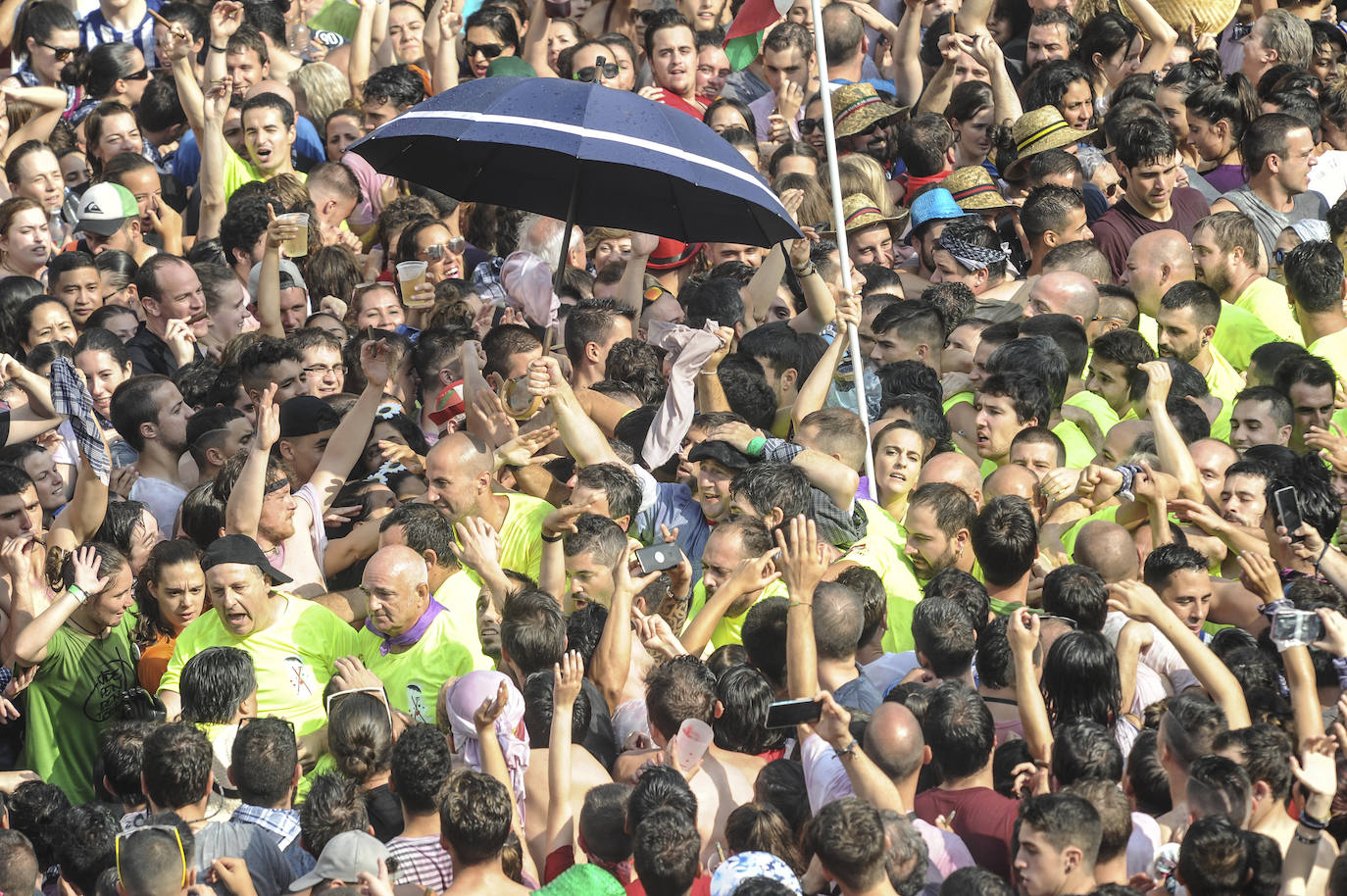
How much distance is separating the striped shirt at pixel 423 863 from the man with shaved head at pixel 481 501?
2.07m

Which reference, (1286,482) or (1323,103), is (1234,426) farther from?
(1323,103)

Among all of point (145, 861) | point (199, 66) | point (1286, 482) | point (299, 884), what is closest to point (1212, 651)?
point (1286, 482)

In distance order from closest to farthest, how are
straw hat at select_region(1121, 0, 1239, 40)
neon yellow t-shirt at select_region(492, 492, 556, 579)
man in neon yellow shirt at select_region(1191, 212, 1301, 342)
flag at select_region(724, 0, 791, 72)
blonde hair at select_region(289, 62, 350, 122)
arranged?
neon yellow t-shirt at select_region(492, 492, 556, 579) < man in neon yellow shirt at select_region(1191, 212, 1301, 342) < flag at select_region(724, 0, 791, 72) < straw hat at select_region(1121, 0, 1239, 40) < blonde hair at select_region(289, 62, 350, 122)

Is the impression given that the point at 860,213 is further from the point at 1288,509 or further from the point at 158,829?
the point at 158,829

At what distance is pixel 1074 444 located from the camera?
8.84 m

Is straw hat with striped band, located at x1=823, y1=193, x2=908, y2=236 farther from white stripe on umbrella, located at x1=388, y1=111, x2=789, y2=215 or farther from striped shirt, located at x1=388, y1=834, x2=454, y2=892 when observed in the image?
striped shirt, located at x1=388, y1=834, x2=454, y2=892

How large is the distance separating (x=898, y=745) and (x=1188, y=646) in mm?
1187

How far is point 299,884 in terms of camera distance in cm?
598

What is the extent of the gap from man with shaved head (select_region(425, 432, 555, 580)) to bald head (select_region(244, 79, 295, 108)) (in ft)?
13.3

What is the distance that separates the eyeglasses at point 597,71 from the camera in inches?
338

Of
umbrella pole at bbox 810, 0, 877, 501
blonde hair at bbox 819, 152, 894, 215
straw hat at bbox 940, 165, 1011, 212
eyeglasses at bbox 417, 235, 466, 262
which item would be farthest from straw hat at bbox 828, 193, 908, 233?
eyeglasses at bbox 417, 235, 466, 262

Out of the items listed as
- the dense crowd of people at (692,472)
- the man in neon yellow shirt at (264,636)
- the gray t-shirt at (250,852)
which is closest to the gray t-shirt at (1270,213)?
the dense crowd of people at (692,472)

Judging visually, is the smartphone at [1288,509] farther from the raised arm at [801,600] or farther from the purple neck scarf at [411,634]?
the purple neck scarf at [411,634]

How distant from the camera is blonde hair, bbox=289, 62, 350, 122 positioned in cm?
1241
